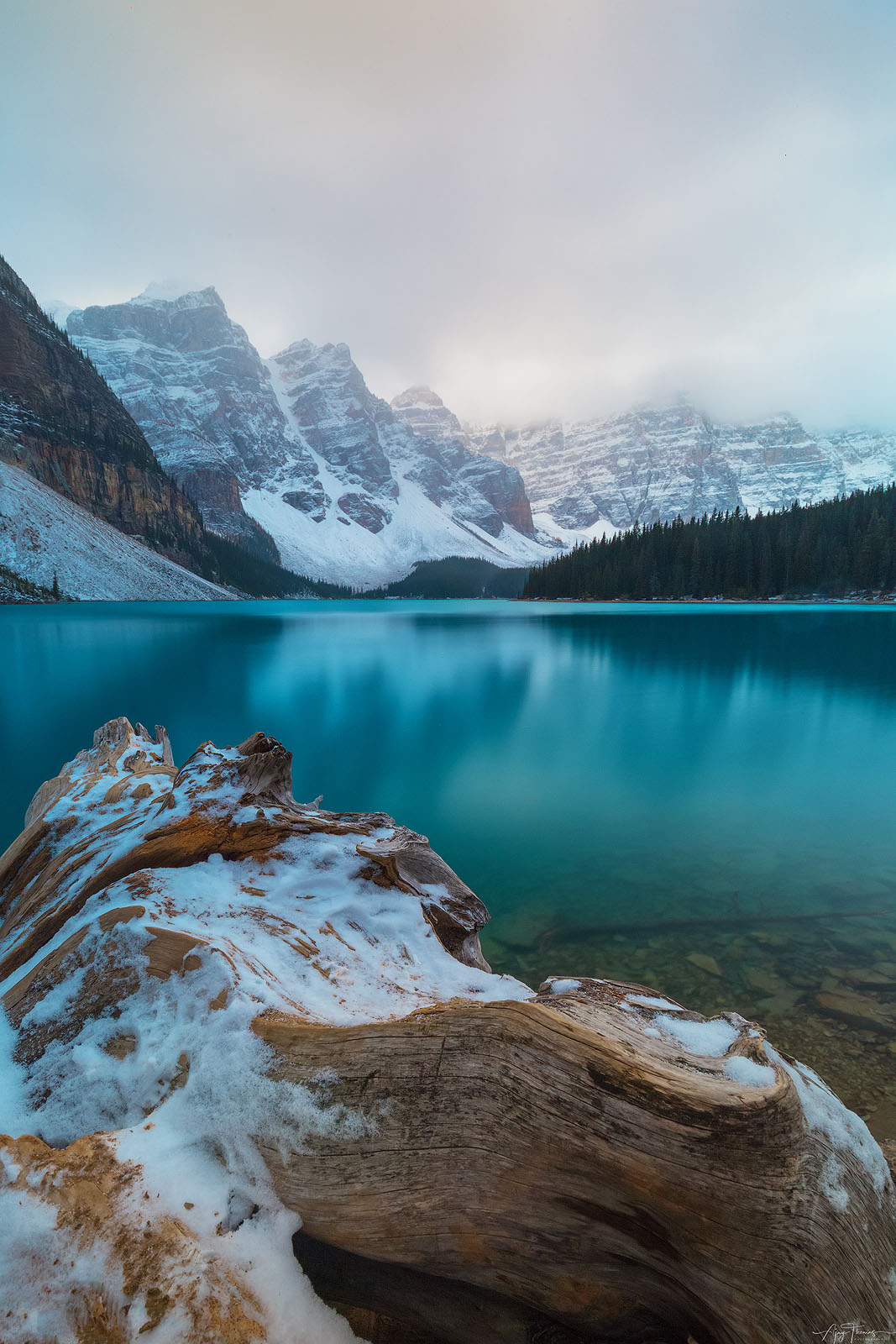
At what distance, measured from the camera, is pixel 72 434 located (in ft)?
335

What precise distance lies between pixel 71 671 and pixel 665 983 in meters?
24.8

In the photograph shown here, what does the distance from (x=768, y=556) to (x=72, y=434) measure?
117 meters

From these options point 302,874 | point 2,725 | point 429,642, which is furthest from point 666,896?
point 429,642

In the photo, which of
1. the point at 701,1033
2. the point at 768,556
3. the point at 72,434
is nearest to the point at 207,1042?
the point at 701,1033

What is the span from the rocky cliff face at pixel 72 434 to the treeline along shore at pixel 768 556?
88.2 m

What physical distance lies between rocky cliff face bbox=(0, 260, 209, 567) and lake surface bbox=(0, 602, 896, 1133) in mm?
85459

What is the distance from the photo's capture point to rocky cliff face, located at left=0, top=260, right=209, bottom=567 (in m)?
94.0

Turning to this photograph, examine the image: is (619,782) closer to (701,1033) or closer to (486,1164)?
(701,1033)

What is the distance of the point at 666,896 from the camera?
716 centimetres

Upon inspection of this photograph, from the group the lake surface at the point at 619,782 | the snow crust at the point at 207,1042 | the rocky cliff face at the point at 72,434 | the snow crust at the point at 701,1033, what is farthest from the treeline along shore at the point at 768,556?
the snow crust at the point at 207,1042

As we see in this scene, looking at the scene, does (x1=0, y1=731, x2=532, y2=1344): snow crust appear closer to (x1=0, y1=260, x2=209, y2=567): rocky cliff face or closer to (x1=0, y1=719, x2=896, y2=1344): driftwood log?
(x1=0, y1=719, x2=896, y2=1344): driftwood log

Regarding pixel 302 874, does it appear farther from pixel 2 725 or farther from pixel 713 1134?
pixel 2 725

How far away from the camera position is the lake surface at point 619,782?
582cm

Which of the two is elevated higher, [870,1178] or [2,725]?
[870,1178]
